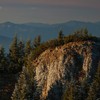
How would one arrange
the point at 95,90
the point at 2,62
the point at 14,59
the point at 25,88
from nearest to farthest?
the point at 95,90 → the point at 25,88 → the point at 2,62 → the point at 14,59

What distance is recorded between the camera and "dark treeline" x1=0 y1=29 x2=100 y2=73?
83.3 m

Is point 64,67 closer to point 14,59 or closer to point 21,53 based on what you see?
point 14,59

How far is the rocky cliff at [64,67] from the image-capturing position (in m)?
76.8

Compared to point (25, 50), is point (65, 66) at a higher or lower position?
lower

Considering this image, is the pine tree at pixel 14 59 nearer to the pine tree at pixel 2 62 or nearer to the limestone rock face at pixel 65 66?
the pine tree at pixel 2 62

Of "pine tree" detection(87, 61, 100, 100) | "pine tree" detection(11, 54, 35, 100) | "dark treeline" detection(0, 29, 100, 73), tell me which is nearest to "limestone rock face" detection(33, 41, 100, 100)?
"dark treeline" detection(0, 29, 100, 73)

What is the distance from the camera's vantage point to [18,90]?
69.8m

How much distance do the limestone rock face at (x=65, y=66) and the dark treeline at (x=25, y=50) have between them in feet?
8.71

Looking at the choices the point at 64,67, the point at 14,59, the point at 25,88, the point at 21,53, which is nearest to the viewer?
the point at 25,88

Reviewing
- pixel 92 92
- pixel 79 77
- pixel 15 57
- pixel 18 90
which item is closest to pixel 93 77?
pixel 79 77

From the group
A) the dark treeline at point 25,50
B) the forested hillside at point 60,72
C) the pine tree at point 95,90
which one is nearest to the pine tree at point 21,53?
the dark treeline at point 25,50

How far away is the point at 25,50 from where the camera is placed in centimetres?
10700

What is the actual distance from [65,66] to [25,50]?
101 ft

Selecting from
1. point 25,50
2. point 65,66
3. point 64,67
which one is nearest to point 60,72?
point 64,67
